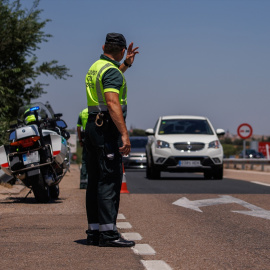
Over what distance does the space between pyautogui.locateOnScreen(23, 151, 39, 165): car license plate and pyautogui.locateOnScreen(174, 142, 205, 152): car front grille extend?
10320 mm

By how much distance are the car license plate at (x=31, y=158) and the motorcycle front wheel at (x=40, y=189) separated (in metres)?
0.24

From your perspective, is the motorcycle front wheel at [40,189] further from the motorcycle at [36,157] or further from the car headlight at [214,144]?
the car headlight at [214,144]

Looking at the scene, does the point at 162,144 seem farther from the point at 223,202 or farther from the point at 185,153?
the point at 223,202

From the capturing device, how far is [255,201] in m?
13.1

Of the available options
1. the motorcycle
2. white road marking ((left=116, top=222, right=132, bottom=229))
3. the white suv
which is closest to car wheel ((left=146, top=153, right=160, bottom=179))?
the white suv

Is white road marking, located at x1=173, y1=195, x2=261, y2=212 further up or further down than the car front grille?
further down

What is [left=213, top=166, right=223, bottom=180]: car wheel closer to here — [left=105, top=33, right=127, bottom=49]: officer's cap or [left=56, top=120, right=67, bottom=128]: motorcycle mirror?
[left=56, top=120, right=67, bottom=128]: motorcycle mirror

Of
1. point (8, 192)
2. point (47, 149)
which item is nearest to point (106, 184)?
point (47, 149)

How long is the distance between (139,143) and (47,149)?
25.0 metres

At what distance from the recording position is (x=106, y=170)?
7.60 m

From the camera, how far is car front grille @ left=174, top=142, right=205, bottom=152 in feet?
71.6

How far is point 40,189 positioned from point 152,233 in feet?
12.5

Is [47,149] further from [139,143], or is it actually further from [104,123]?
[139,143]

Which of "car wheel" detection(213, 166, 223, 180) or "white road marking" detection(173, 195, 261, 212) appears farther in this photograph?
"car wheel" detection(213, 166, 223, 180)
